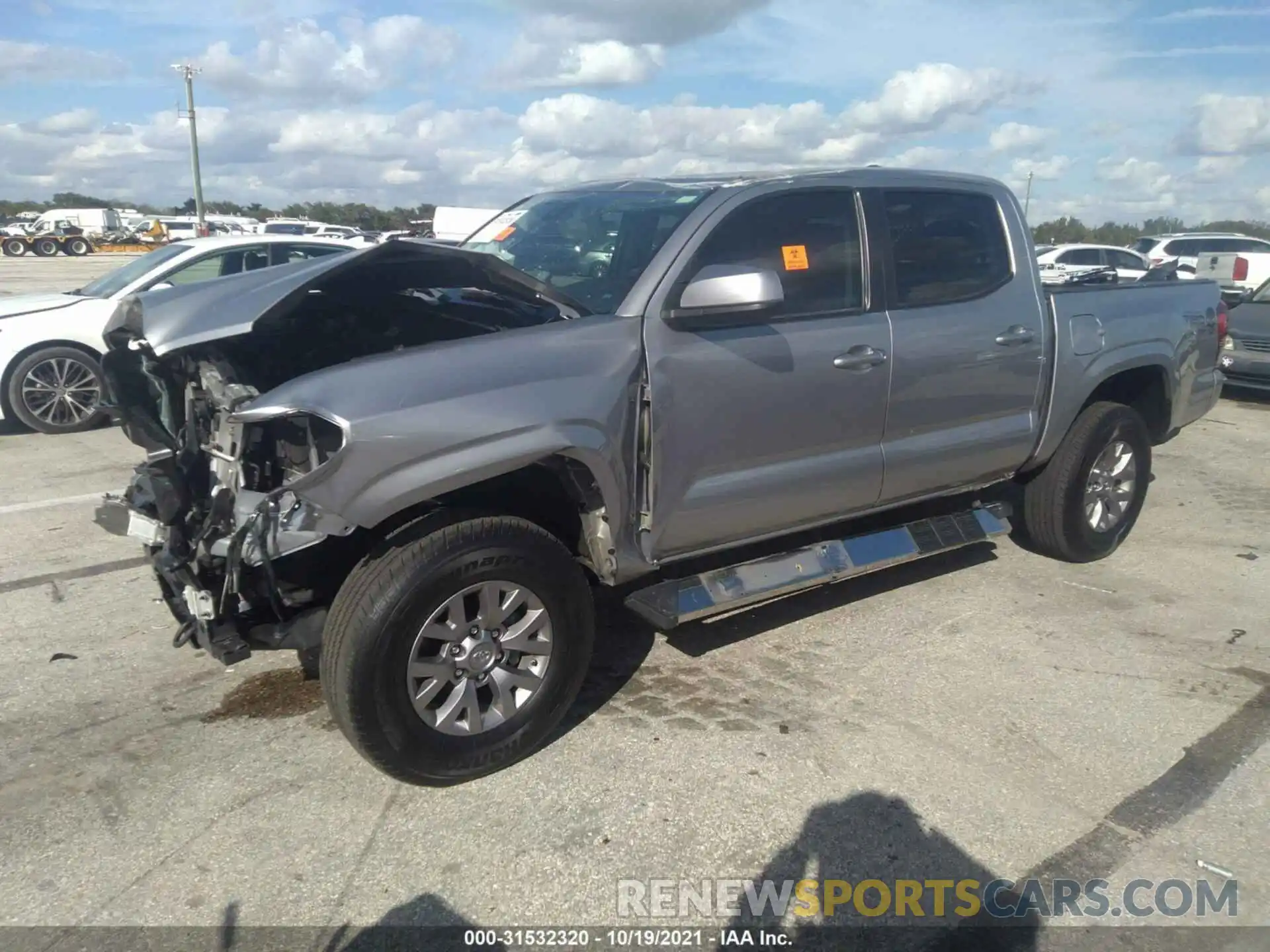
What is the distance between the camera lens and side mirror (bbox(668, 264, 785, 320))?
336cm

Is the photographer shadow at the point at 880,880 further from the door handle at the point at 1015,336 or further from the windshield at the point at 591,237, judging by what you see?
the door handle at the point at 1015,336

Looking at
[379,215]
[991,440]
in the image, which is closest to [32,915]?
[991,440]

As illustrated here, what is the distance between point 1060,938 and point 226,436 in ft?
9.54

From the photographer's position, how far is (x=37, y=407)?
8.36 meters

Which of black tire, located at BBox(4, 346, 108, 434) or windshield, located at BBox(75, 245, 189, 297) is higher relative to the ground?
windshield, located at BBox(75, 245, 189, 297)

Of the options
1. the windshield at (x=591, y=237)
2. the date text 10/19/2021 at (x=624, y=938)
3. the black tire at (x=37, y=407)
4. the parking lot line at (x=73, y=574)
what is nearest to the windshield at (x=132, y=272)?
the black tire at (x=37, y=407)

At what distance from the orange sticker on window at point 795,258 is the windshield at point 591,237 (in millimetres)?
387

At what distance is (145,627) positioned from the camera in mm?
4496

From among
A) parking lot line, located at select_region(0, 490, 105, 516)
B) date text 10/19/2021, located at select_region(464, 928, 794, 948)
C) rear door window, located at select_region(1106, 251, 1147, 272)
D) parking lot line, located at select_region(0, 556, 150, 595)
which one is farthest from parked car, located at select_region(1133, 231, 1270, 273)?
date text 10/19/2021, located at select_region(464, 928, 794, 948)

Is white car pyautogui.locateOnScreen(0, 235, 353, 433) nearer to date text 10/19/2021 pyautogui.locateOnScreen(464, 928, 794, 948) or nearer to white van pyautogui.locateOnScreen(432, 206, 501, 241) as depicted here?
date text 10/19/2021 pyautogui.locateOnScreen(464, 928, 794, 948)

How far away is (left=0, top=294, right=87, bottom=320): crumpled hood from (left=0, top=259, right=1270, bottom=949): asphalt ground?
4112 millimetres

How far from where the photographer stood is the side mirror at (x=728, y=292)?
3355 mm

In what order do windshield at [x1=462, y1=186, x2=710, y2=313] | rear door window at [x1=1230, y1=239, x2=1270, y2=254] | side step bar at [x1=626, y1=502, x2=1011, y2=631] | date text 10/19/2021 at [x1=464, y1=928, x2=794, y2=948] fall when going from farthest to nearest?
rear door window at [x1=1230, y1=239, x2=1270, y2=254]
windshield at [x1=462, y1=186, x2=710, y2=313]
side step bar at [x1=626, y1=502, x2=1011, y2=631]
date text 10/19/2021 at [x1=464, y1=928, x2=794, y2=948]

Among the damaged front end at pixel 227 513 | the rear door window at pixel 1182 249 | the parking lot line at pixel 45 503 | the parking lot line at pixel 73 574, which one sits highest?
the rear door window at pixel 1182 249
